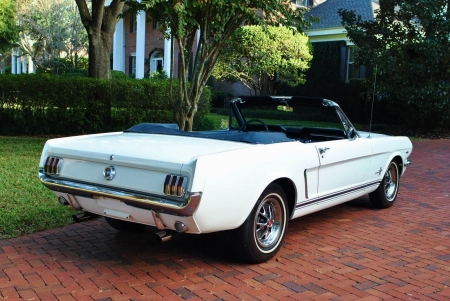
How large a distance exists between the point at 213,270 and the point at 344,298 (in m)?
1.11

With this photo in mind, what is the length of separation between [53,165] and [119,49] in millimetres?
32097

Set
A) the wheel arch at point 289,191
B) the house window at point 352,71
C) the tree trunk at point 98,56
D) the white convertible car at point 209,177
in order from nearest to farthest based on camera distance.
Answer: the white convertible car at point 209,177 → the wheel arch at point 289,191 → the tree trunk at point 98,56 → the house window at point 352,71

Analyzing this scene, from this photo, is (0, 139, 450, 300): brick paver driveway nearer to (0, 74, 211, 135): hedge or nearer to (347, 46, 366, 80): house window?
(0, 74, 211, 135): hedge

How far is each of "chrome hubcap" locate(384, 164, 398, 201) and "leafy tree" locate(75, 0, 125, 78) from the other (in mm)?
9198

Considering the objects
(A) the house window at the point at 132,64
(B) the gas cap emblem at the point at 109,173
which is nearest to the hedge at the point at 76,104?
(B) the gas cap emblem at the point at 109,173

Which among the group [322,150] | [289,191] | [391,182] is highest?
[322,150]

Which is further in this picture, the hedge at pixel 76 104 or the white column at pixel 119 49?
the white column at pixel 119 49

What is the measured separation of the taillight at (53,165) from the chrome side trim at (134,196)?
0.06 m

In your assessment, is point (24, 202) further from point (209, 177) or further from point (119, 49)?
point (119, 49)

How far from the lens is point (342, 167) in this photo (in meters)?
5.51

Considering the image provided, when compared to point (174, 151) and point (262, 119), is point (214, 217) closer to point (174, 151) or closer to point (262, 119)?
point (174, 151)

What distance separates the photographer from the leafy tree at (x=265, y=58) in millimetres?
20797

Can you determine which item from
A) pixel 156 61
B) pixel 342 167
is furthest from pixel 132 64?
pixel 342 167

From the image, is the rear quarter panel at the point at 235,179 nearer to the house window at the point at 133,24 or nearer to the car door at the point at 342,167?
the car door at the point at 342,167
